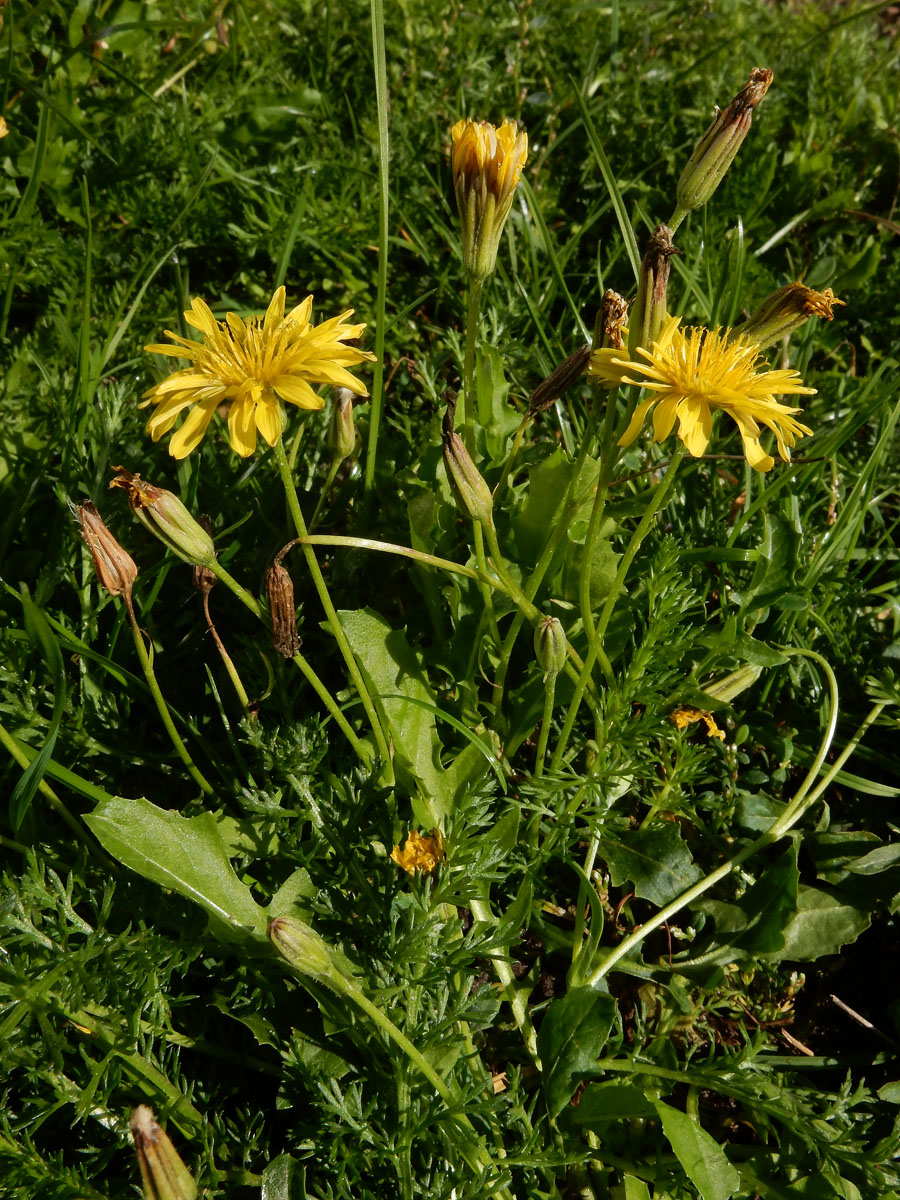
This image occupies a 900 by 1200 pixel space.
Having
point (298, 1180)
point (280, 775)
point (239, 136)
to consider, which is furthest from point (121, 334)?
point (298, 1180)

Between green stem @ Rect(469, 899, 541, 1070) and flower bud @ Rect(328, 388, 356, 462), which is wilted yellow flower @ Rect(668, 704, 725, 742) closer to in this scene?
green stem @ Rect(469, 899, 541, 1070)

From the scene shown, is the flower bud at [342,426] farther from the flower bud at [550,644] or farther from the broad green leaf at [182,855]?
the broad green leaf at [182,855]

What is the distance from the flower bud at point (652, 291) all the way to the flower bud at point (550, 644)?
1.49ft

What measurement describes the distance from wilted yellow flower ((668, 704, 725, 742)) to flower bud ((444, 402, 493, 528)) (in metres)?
0.65

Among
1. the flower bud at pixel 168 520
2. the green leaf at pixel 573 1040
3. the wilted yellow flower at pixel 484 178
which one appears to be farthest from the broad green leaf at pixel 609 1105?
the wilted yellow flower at pixel 484 178

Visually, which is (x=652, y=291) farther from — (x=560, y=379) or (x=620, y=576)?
(x=620, y=576)

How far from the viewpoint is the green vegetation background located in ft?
5.37

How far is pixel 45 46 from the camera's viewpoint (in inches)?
116

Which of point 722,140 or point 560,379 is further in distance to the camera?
point 560,379

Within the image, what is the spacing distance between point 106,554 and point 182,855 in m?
0.54

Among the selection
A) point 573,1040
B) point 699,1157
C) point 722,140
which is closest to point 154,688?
point 573,1040

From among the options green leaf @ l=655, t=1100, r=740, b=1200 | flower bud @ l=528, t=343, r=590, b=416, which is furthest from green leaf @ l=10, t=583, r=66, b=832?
green leaf @ l=655, t=1100, r=740, b=1200

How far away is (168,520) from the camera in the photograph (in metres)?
1.50

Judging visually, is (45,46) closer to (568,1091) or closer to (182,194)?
(182,194)
